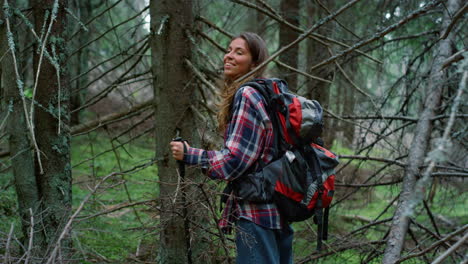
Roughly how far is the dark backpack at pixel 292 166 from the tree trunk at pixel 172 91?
1246 mm

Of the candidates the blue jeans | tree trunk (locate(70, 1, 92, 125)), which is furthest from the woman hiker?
tree trunk (locate(70, 1, 92, 125))

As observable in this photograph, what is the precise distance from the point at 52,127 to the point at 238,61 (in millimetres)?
1503

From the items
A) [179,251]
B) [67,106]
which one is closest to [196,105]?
[67,106]

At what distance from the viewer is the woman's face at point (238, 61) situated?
2.67 meters

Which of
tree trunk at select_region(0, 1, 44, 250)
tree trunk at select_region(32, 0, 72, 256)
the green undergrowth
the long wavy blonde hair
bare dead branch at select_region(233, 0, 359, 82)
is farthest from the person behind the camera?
the green undergrowth

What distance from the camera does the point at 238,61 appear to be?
2.68 metres

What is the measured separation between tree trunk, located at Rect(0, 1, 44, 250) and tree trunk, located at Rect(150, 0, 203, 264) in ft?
3.35

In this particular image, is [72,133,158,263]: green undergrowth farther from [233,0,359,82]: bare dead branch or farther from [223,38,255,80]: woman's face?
[233,0,359,82]: bare dead branch

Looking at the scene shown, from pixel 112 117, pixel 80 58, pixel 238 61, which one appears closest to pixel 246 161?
pixel 238 61

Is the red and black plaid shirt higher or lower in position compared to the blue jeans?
higher

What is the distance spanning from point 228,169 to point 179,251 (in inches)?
63.1

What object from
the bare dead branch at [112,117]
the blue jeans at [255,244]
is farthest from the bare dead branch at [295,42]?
the bare dead branch at [112,117]

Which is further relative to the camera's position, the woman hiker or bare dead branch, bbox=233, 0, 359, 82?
the woman hiker

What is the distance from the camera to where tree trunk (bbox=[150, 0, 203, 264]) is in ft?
11.6
